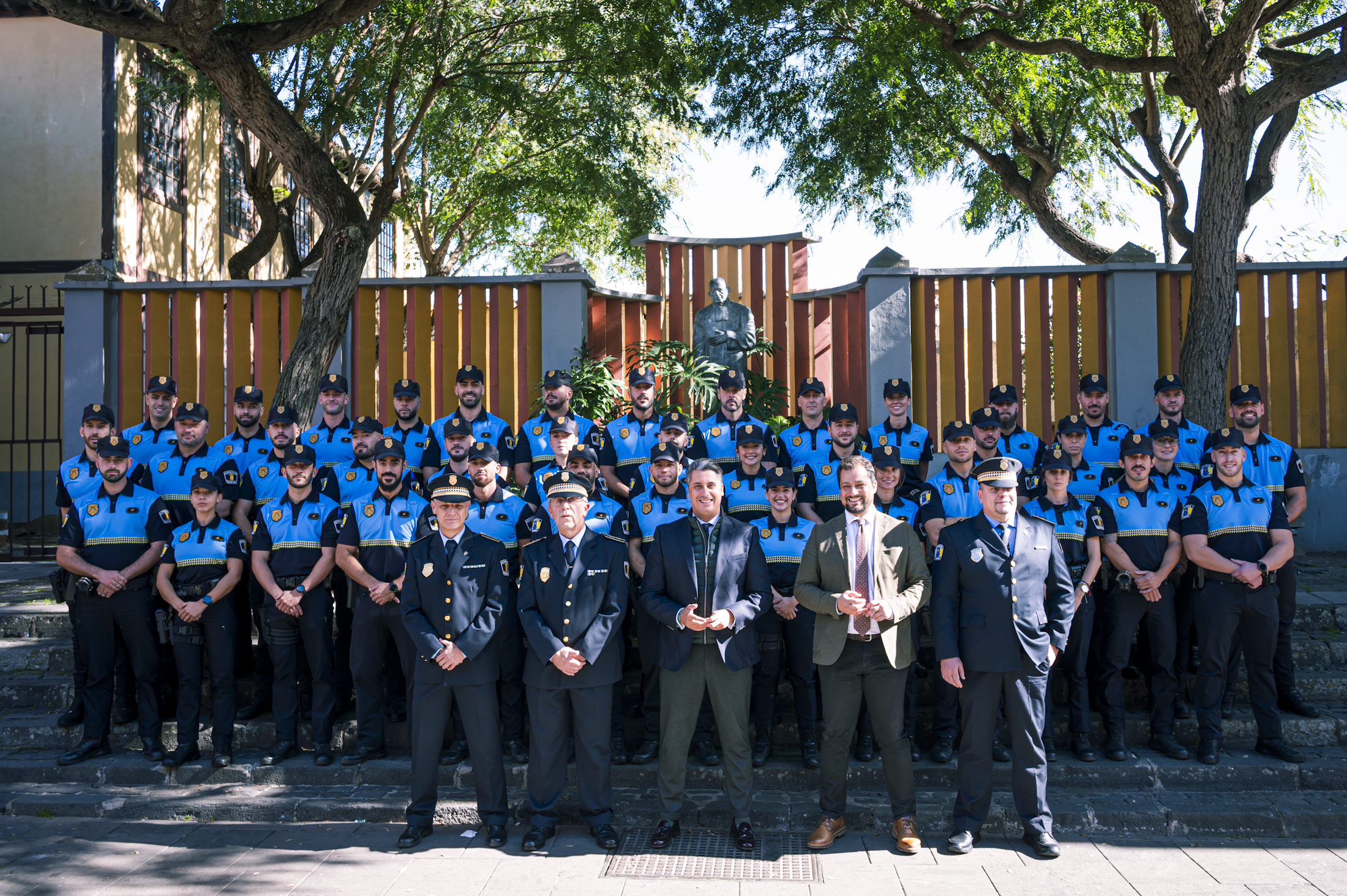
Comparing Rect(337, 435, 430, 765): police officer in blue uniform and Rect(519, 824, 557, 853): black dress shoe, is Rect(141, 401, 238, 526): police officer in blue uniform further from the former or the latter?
Rect(519, 824, 557, 853): black dress shoe

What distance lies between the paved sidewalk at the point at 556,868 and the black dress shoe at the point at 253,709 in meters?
1.15

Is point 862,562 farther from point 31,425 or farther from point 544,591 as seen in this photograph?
point 31,425

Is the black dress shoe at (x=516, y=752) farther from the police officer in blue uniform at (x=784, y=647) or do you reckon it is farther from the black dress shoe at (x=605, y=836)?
the police officer in blue uniform at (x=784, y=647)

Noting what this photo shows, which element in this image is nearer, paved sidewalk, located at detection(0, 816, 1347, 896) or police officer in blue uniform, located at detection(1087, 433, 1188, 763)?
paved sidewalk, located at detection(0, 816, 1347, 896)

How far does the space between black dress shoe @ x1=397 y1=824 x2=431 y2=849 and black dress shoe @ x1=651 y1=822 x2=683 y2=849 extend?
1195mm

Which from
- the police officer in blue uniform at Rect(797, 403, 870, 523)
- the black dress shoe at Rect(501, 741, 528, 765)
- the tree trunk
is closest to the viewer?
the black dress shoe at Rect(501, 741, 528, 765)

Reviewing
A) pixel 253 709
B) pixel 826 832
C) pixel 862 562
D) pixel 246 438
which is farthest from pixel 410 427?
pixel 826 832

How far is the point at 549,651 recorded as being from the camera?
5.06m

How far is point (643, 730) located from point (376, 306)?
642 cm

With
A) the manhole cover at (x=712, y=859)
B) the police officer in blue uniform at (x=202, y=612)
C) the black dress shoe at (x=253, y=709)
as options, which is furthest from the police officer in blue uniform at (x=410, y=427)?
the manhole cover at (x=712, y=859)

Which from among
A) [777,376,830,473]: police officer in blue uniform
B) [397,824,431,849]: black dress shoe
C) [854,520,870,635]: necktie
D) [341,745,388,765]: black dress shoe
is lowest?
[397,824,431,849]: black dress shoe

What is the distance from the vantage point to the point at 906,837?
16.3ft

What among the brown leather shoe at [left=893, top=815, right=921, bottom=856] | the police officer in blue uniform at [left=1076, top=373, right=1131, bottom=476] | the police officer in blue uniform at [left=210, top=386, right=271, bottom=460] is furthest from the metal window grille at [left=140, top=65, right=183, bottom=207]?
the brown leather shoe at [left=893, top=815, right=921, bottom=856]

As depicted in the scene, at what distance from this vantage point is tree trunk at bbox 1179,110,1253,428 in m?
8.56
